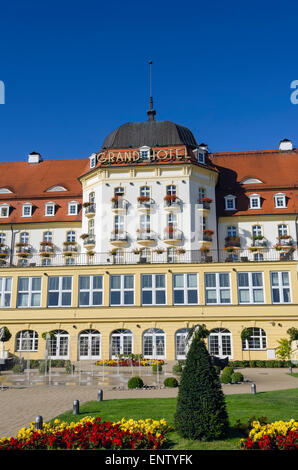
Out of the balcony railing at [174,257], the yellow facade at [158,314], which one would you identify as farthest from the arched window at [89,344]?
the balcony railing at [174,257]

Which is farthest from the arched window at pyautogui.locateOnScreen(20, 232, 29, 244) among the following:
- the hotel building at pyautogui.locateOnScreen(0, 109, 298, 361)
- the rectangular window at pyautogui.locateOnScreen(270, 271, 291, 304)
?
the rectangular window at pyautogui.locateOnScreen(270, 271, 291, 304)

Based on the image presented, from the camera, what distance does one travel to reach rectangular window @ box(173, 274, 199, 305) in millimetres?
32312

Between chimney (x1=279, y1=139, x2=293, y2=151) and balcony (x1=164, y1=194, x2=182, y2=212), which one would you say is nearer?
balcony (x1=164, y1=194, x2=182, y2=212)

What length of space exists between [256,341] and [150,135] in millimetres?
20503

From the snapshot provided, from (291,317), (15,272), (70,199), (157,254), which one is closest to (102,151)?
(70,199)

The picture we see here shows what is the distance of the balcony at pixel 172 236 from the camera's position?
38.0 metres

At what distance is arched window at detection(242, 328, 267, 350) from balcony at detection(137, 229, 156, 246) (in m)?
11.3

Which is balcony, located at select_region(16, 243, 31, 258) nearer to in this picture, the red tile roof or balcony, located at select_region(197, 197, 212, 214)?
balcony, located at select_region(197, 197, 212, 214)

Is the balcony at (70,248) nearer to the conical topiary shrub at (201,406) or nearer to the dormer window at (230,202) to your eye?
the dormer window at (230,202)

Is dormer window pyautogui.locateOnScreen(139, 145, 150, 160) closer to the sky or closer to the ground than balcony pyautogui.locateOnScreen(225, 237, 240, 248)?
closer to the sky

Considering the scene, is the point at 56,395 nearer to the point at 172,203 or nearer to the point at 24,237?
the point at 172,203

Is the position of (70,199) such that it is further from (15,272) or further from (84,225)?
(15,272)

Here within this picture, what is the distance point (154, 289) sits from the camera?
3266cm

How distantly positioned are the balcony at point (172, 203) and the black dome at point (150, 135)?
5224 mm
